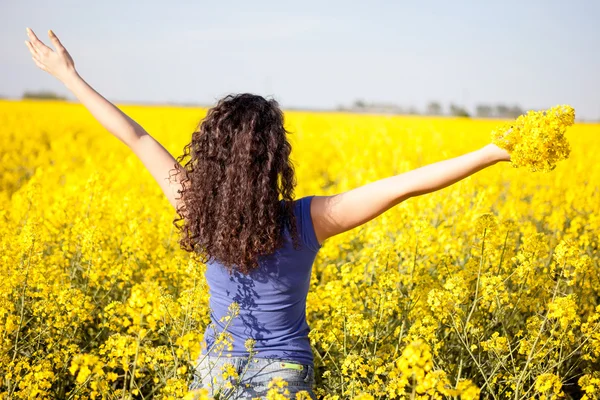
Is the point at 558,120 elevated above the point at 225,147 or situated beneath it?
elevated above

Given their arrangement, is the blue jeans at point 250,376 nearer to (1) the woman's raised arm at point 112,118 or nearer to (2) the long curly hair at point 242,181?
(2) the long curly hair at point 242,181

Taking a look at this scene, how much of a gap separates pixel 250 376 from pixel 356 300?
162 cm

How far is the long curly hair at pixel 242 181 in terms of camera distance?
201 centimetres

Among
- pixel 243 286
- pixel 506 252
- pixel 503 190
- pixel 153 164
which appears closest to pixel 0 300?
pixel 153 164

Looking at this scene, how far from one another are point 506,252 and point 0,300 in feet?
8.19

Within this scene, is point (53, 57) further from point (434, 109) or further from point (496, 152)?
point (434, 109)

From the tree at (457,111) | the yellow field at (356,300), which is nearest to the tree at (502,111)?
the tree at (457,111)

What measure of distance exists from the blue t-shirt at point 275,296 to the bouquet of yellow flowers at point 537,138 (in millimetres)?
653

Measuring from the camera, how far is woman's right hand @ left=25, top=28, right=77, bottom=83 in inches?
94.8

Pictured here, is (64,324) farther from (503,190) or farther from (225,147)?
(503,190)

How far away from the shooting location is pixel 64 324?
2.74 m

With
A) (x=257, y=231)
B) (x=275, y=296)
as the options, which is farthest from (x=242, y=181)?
(x=275, y=296)

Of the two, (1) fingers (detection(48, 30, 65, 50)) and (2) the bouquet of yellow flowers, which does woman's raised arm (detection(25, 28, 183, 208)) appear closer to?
(1) fingers (detection(48, 30, 65, 50))

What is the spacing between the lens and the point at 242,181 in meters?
2.02
